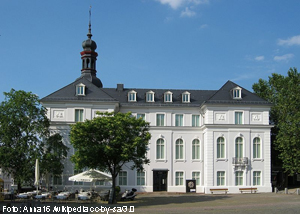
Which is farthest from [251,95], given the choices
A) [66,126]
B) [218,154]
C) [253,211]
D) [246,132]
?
[253,211]

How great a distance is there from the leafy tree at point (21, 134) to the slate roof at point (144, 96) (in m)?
5.54

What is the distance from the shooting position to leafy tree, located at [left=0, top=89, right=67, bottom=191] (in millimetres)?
45156

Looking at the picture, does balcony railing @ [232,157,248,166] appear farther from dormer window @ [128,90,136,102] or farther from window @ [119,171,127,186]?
dormer window @ [128,90,136,102]

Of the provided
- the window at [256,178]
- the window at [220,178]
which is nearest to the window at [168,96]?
the window at [220,178]

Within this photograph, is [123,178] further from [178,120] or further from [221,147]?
[221,147]

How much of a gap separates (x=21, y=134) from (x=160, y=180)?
18.2 metres

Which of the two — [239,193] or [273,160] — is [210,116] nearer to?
[239,193]

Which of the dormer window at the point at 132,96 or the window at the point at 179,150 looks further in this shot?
the dormer window at the point at 132,96

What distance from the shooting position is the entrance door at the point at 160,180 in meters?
55.8

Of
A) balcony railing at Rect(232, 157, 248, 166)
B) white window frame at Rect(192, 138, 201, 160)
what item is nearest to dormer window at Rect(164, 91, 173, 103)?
white window frame at Rect(192, 138, 201, 160)

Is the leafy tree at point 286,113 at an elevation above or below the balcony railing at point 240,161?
above

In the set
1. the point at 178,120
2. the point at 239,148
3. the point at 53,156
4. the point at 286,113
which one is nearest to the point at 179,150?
the point at 178,120

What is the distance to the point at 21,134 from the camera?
4712 centimetres

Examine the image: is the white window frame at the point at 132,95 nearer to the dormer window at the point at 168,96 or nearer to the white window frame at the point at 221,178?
the dormer window at the point at 168,96
